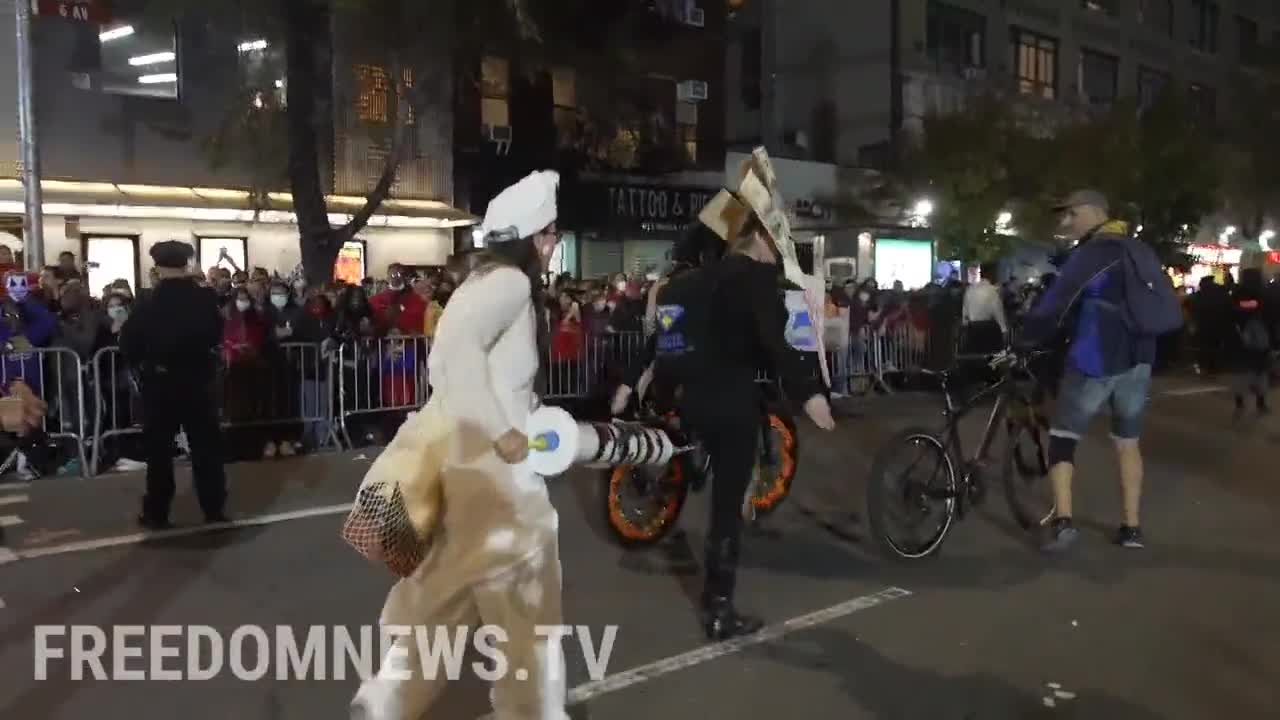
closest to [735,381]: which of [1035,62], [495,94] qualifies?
[495,94]

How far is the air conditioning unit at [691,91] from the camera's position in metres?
26.5

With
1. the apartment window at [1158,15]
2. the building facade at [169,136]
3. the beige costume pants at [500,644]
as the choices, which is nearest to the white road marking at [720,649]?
the beige costume pants at [500,644]

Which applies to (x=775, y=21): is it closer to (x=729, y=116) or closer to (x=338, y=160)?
(x=729, y=116)

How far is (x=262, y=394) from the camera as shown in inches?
442

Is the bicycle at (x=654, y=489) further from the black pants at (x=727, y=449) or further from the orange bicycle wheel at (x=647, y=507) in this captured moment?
the black pants at (x=727, y=449)

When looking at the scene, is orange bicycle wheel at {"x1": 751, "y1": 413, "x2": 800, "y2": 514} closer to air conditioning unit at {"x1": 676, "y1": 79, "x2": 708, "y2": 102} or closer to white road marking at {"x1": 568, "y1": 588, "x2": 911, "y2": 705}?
white road marking at {"x1": 568, "y1": 588, "x2": 911, "y2": 705}

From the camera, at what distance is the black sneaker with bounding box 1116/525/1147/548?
7516 mm

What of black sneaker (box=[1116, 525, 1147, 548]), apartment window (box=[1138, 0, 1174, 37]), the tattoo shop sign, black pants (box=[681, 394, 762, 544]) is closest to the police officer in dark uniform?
black pants (box=[681, 394, 762, 544])

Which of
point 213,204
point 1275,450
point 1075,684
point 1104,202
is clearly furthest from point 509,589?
point 213,204

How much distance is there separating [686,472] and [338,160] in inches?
603

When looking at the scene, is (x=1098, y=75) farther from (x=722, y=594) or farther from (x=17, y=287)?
(x=722, y=594)

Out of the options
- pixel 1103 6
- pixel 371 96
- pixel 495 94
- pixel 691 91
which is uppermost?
pixel 1103 6

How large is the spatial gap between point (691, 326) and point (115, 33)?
52.4 feet

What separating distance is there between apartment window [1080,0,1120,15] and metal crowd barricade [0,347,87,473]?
119 feet
